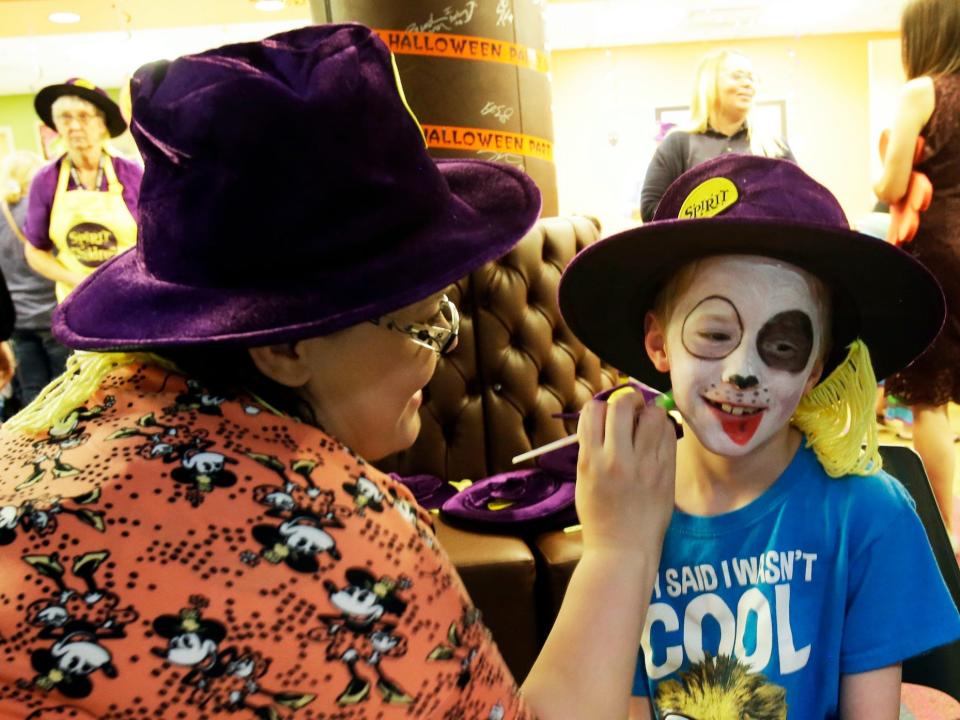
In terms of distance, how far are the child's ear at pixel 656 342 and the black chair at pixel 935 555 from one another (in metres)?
0.44

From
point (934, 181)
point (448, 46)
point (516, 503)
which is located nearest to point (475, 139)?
point (448, 46)

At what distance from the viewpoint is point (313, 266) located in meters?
0.60

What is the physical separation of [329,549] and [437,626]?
4.2 inches

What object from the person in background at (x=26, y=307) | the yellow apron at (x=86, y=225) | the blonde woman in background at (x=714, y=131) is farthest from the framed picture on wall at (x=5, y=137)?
the blonde woman in background at (x=714, y=131)

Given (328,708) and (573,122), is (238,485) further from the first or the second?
(573,122)

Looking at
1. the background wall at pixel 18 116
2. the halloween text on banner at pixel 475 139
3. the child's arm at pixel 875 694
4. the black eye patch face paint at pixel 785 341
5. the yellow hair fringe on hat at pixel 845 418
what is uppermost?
the background wall at pixel 18 116

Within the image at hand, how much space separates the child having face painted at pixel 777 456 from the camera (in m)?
0.85

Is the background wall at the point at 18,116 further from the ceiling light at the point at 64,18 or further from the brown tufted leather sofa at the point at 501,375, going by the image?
the brown tufted leather sofa at the point at 501,375

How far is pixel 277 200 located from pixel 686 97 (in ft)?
23.3

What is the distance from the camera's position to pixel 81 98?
3.03m

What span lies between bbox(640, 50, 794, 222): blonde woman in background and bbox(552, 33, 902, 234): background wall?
158 inches

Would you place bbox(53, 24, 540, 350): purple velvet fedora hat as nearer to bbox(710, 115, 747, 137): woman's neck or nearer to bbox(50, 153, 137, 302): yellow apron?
bbox(710, 115, 747, 137): woman's neck

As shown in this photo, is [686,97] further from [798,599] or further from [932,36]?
[798,599]

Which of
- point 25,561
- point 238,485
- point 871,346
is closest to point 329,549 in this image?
point 238,485
